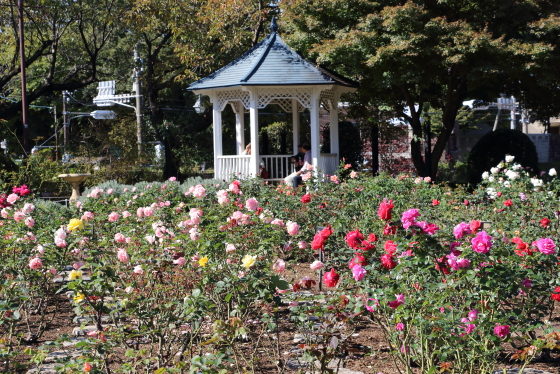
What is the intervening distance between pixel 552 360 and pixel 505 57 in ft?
33.0

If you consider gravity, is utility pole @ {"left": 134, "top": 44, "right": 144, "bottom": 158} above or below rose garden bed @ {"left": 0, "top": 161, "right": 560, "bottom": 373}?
above

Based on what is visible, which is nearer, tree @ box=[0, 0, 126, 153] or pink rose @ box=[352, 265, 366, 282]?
pink rose @ box=[352, 265, 366, 282]

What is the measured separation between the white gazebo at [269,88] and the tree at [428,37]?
74cm

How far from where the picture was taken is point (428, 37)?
12.9 metres

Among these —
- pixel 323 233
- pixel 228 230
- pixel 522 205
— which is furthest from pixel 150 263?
pixel 522 205

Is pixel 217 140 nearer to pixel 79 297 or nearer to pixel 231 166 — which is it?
pixel 231 166

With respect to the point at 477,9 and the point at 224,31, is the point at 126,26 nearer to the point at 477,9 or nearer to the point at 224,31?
the point at 224,31

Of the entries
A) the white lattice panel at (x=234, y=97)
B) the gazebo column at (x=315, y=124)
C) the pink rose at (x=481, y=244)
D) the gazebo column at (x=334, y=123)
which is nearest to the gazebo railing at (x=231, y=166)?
the white lattice panel at (x=234, y=97)

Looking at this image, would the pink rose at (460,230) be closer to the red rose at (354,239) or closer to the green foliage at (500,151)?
the red rose at (354,239)

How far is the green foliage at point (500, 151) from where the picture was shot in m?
15.8

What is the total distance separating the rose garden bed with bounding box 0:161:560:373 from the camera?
9.68ft

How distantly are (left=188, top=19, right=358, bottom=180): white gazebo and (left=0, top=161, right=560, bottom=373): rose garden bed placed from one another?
23.5ft

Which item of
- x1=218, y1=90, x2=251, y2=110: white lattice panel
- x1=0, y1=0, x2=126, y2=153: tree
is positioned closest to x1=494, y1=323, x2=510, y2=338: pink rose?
x1=218, y1=90, x2=251, y2=110: white lattice panel

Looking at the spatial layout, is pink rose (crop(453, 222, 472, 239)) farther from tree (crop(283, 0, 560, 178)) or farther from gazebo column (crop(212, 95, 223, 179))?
gazebo column (crop(212, 95, 223, 179))
